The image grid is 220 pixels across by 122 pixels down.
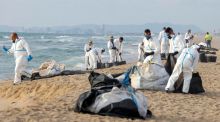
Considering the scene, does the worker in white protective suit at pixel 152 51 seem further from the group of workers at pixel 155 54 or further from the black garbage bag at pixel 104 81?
the black garbage bag at pixel 104 81

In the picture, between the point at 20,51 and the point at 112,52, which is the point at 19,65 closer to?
the point at 20,51

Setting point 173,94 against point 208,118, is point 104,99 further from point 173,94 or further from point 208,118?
point 173,94

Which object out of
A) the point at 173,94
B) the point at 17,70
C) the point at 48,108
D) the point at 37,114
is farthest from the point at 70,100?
the point at 17,70

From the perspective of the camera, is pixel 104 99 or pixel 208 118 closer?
pixel 104 99

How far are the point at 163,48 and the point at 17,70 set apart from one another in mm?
7980

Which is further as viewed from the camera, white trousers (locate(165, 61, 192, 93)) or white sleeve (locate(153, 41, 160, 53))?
white sleeve (locate(153, 41, 160, 53))

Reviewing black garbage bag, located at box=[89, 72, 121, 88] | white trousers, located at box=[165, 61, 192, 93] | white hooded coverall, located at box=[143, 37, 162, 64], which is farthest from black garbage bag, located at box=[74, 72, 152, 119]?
white hooded coverall, located at box=[143, 37, 162, 64]

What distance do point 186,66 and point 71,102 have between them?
308 cm

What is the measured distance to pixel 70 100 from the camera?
10430 mm

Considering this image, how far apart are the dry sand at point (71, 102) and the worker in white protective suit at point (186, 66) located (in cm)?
31

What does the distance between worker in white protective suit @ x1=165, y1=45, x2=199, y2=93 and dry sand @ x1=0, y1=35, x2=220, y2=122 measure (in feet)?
1.00

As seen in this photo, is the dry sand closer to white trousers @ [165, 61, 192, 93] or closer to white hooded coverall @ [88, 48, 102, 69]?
white trousers @ [165, 61, 192, 93]

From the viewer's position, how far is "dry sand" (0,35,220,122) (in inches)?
332

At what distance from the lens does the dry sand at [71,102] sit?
27.7ft
